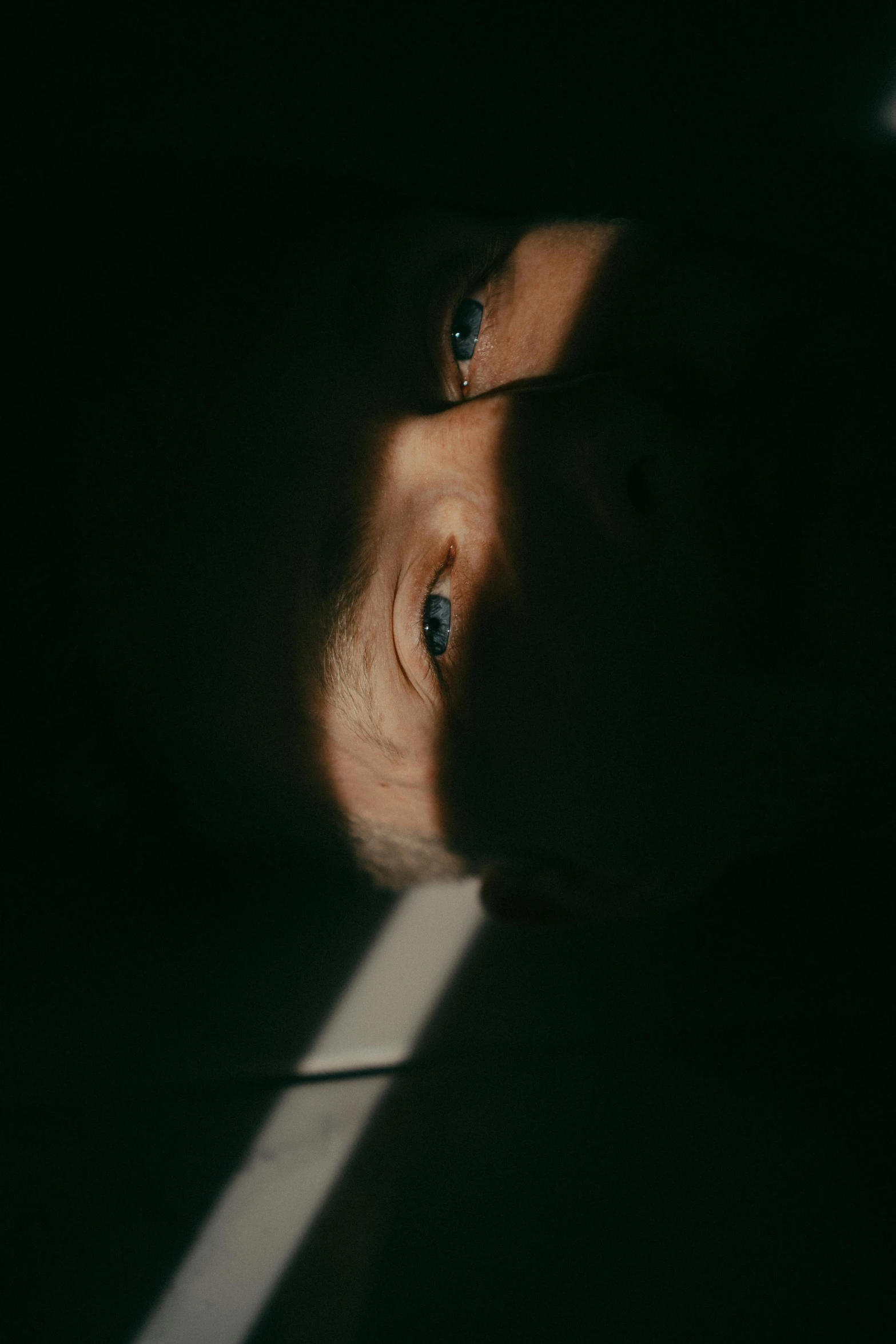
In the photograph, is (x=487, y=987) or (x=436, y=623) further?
(x=487, y=987)

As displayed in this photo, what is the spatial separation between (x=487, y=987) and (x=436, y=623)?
22.1 inches

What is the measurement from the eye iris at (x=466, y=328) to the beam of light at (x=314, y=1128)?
514mm

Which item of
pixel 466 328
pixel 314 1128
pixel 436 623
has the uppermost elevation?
pixel 466 328

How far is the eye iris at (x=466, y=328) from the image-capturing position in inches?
25.2

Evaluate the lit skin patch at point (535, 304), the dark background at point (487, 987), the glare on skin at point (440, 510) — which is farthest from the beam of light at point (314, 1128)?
the lit skin patch at point (535, 304)

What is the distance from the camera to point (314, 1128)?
0.92 metres

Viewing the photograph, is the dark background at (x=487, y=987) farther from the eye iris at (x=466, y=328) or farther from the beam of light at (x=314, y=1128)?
the eye iris at (x=466, y=328)

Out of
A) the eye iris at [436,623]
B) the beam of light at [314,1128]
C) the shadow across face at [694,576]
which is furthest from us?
the beam of light at [314,1128]

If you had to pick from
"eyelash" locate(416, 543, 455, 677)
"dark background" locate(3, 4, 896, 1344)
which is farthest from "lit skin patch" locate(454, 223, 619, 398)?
"dark background" locate(3, 4, 896, 1344)

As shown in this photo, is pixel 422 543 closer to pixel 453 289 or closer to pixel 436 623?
pixel 436 623

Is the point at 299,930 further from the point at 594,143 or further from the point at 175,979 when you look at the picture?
the point at 594,143

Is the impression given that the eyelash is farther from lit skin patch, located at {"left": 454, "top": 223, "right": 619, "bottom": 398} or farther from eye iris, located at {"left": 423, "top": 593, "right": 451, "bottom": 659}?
lit skin patch, located at {"left": 454, "top": 223, "right": 619, "bottom": 398}

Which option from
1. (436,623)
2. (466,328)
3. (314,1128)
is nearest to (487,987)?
(314,1128)

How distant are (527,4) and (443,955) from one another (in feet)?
3.56
